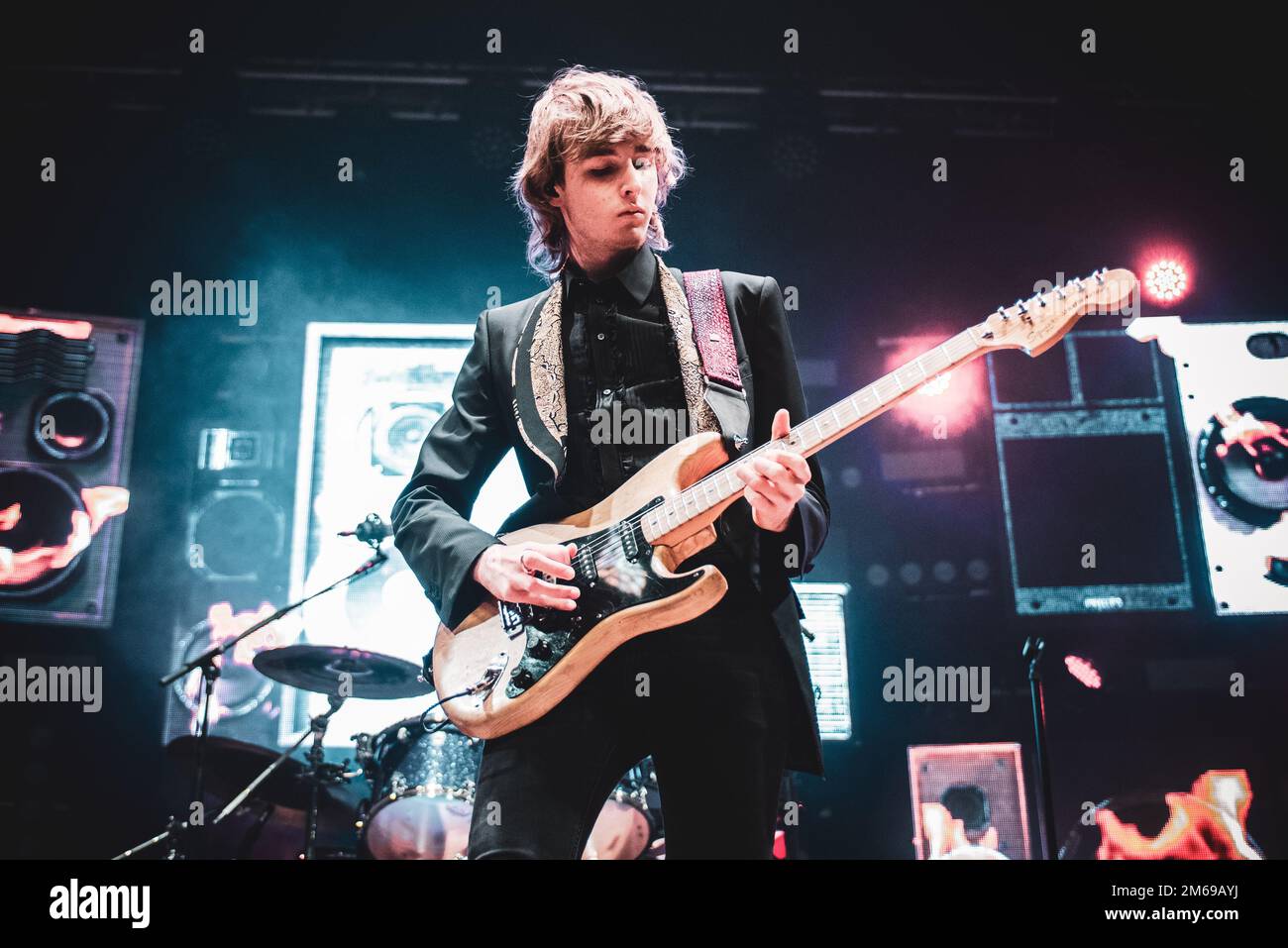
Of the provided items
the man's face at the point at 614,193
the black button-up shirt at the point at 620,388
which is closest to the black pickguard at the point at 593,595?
the black button-up shirt at the point at 620,388

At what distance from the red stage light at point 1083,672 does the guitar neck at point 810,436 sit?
3.63 m

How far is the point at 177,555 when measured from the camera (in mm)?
5195

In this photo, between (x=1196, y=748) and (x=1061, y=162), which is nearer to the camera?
(x=1196, y=748)

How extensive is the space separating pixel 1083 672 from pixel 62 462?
5.34 metres

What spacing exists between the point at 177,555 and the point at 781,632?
4.27 m

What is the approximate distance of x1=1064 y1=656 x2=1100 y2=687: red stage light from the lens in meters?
5.16

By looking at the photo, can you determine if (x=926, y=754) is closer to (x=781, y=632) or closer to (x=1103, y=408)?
(x=1103, y=408)

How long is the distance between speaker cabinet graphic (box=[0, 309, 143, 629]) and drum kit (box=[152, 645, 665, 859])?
1.15m

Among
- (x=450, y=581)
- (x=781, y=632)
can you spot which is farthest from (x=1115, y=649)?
(x=450, y=581)

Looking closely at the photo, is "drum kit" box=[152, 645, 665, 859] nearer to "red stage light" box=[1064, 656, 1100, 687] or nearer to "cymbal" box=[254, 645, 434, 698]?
"cymbal" box=[254, 645, 434, 698]

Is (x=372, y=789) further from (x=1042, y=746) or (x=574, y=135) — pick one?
(x=574, y=135)

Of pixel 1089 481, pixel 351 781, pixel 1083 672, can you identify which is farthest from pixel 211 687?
pixel 1089 481
